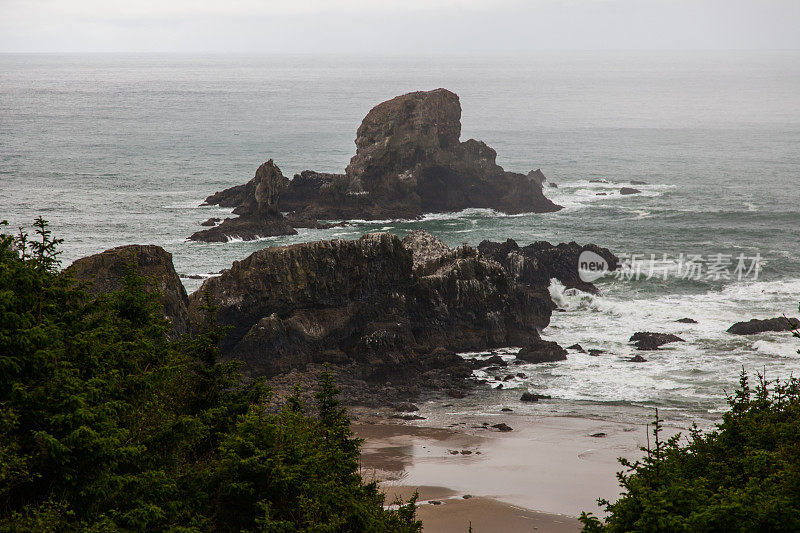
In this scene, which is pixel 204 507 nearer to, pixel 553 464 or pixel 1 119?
pixel 553 464

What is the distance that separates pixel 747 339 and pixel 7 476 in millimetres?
45704

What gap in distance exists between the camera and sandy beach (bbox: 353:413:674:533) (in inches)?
1105

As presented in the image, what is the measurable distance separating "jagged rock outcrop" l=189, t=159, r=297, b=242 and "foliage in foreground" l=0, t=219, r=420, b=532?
50063 millimetres

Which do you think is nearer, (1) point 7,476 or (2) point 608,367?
(1) point 7,476

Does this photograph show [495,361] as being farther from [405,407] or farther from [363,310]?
[363,310]

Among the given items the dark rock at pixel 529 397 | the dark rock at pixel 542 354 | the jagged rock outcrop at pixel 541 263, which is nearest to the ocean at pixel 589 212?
the dark rock at pixel 529 397

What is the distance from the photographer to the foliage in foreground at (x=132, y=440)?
1543 centimetres

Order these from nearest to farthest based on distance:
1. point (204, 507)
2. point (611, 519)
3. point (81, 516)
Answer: point (81, 516)
point (611, 519)
point (204, 507)

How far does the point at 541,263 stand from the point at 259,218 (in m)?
31.5

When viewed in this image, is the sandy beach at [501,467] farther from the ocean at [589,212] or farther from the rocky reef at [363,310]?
the rocky reef at [363,310]

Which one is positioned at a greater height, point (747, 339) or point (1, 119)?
point (1, 119)

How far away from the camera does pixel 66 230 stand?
7519 cm

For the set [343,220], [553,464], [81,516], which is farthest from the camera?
[343,220]

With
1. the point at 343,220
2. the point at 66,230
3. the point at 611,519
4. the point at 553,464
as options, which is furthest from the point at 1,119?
the point at 611,519
